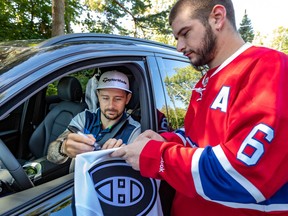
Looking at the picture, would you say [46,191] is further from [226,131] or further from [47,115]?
[47,115]

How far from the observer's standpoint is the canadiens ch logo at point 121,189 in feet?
4.80

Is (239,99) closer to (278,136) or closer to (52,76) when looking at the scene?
(278,136)

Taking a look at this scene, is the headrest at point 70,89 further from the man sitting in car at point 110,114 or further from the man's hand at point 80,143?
the man's hand at point 80,143

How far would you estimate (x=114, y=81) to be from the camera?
2.47m

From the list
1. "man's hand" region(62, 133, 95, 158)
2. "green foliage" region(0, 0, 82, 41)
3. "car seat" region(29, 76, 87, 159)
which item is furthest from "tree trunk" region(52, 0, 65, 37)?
"man's hand" region(62, 133, 95, 158)

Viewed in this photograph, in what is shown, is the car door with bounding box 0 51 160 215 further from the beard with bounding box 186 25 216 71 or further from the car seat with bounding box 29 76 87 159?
the car seat with bounding box 29 76 87 159

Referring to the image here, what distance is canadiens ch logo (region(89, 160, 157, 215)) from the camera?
1463 mm

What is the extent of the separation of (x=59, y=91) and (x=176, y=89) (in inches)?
48.4

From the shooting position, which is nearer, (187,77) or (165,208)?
(165,208)

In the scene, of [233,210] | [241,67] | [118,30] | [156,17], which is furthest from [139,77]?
[118,30]

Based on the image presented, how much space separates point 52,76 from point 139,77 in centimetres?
88

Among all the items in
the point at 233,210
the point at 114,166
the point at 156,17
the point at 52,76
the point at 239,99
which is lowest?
the point at 233,210

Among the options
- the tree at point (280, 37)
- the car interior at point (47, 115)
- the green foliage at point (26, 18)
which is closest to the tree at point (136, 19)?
the green foliage at point (26, 18)

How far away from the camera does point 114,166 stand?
152 centimetres
